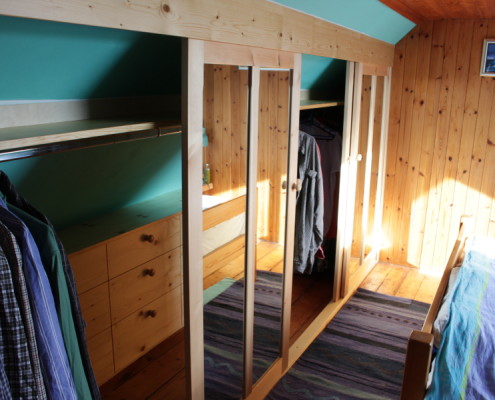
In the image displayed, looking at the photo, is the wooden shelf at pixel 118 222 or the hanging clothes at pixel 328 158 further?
the hanging clothes at pixel 328 158

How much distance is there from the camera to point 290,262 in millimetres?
2484

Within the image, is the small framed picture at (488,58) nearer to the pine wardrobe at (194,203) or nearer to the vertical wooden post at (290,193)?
the pine wardrobe at (194,203)

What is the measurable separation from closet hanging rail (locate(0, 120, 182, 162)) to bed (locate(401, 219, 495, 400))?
1.19 meters

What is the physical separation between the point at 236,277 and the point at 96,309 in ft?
2.08

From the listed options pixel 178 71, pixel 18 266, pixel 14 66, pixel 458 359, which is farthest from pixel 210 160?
pixel 458 359

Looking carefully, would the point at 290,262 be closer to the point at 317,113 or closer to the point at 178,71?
the point at 178,71

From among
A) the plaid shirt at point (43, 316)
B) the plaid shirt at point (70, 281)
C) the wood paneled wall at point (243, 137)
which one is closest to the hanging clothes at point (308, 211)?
the wood paneled wall at point (243, 137)

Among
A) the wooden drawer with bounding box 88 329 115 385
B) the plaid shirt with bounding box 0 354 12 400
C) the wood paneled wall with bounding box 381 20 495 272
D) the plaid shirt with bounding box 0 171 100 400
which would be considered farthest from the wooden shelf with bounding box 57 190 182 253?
the wood paneled wall with bounding box 381 20 495 272

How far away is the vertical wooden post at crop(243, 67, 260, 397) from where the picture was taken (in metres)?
1.94

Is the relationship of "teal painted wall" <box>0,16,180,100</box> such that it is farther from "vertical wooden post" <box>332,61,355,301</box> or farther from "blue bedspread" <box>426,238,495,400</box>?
"blue bedspread" <box>426,238,495,400</box>

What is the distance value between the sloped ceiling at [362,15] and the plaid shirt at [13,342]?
57.5 inches

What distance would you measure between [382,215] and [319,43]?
2.08 metres

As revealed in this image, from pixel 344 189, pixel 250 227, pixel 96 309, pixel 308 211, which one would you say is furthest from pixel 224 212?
pixel 344 189

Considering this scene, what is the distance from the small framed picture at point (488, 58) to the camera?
3.44m
